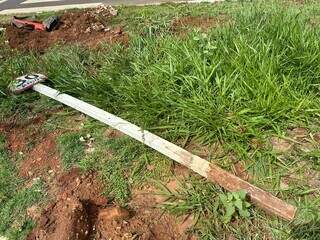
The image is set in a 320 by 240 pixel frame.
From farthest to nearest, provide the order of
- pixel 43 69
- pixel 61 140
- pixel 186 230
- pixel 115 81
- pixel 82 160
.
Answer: pixel 43 69 → pixel 115 81 → pixel 61 140 → pixel 82 160 → pixel 186 230

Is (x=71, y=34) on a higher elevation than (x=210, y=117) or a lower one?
lower

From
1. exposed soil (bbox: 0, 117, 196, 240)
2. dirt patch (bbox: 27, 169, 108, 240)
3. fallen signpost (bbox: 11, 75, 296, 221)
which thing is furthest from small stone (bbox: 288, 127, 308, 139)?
dirt patch (bbox: 27, 169, 108, 240)

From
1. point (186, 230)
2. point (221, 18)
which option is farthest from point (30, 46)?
point (186, 230)

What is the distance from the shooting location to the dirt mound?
561 cm

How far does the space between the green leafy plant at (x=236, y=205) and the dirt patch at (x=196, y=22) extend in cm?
274

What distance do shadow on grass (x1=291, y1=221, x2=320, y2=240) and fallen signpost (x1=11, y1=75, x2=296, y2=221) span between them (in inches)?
3.0

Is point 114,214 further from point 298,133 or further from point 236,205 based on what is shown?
point 298,133

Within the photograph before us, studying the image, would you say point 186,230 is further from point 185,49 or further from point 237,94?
point 185,49

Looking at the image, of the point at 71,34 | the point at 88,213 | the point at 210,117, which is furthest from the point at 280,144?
the point at 71,34

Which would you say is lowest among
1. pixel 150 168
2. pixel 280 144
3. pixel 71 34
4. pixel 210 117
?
pixel 71 34

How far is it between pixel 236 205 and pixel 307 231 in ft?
1.44

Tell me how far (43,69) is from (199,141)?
2134 millimetres

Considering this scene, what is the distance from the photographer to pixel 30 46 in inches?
225

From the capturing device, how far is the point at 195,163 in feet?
10.6
